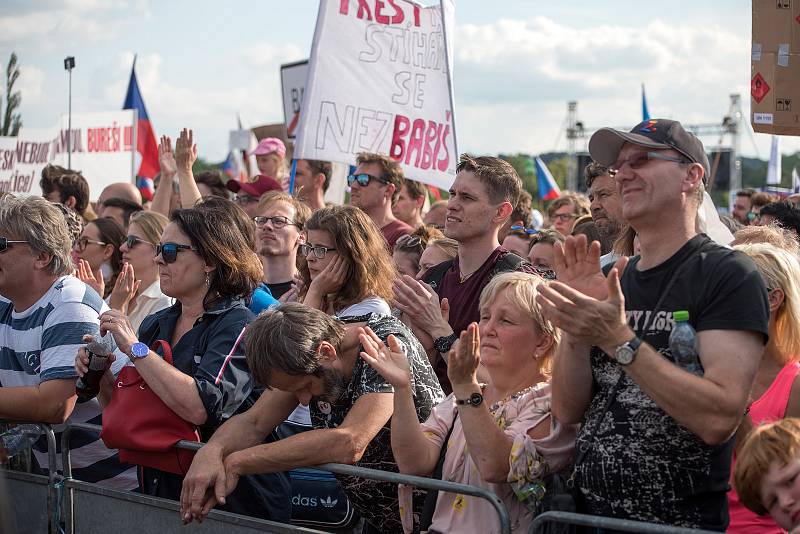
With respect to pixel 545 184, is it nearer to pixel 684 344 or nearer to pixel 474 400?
pixel 474 400

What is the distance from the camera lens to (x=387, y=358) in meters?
3.77

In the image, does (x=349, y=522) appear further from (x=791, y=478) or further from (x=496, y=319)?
(x=791, y=478)

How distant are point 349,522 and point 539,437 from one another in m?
1.43

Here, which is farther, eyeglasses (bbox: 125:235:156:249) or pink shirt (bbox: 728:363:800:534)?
eyeglasses (bbox: 125:235:156:249)

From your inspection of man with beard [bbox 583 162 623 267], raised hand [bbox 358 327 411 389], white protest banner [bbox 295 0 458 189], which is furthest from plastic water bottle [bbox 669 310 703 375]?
white protest banner [bbox 295 0 458 189]

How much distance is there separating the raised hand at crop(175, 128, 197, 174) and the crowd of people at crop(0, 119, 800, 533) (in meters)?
2.02

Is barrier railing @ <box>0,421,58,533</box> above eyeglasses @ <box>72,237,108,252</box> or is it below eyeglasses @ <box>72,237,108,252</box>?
below

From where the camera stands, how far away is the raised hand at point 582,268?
10.6ft

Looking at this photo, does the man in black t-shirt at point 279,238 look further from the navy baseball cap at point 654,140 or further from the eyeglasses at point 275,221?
the navy baseball cap at point 654,140

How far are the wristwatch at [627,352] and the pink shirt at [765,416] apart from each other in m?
0.93

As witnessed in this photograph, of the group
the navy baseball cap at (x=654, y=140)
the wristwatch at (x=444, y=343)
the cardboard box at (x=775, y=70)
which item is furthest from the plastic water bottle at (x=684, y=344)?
the cardboard box at (x=775, y=70)

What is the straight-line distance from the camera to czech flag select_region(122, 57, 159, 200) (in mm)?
14094

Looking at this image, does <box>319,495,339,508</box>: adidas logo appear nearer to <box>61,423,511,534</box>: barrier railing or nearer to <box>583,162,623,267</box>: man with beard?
<box>61,423,511,534</box>: barrier railing

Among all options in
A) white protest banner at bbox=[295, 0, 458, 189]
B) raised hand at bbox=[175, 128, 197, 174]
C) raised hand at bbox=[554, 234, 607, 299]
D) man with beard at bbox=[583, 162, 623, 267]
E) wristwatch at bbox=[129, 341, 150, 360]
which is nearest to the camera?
raised hand at bbox=[554, 234, 607, 299]
